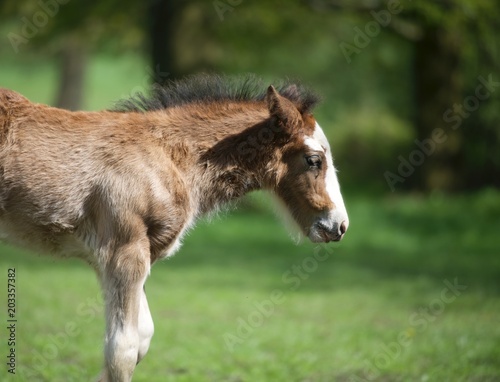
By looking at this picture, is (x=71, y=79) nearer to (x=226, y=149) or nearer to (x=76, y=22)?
(x=76, y=22)

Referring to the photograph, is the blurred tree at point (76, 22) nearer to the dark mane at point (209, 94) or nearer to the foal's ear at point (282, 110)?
the dark mane at point (209, 94)

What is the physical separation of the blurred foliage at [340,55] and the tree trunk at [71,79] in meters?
6.20

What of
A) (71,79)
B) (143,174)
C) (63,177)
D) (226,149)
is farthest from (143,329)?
(71,79)

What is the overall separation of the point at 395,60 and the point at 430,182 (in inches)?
265

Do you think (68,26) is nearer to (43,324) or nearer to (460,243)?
(460,243)

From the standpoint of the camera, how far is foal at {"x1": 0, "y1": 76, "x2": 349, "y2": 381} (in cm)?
596

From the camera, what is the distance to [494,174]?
22234mm

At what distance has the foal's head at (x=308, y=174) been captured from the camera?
21.4 feet

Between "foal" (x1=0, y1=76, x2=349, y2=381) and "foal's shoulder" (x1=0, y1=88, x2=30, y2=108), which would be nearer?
"foal" (x1=0, y1=76, x2=349, y2=381)

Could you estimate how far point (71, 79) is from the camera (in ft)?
110

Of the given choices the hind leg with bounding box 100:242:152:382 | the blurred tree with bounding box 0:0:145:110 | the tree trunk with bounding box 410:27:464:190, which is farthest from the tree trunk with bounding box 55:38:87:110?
the hind leg with bounding box 100:242:152:382

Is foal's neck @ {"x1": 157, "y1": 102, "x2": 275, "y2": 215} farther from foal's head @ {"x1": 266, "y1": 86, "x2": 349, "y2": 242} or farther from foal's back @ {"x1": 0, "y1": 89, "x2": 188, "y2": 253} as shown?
foal's back @ {"x1": 0, "y1": 89, "x2": 188, "y2": 253}

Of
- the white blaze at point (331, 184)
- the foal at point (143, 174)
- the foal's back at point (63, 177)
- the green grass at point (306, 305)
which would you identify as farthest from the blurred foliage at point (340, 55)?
the foal's back at point (63, 177)

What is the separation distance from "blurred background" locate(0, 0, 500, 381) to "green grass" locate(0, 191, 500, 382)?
0.04 m
